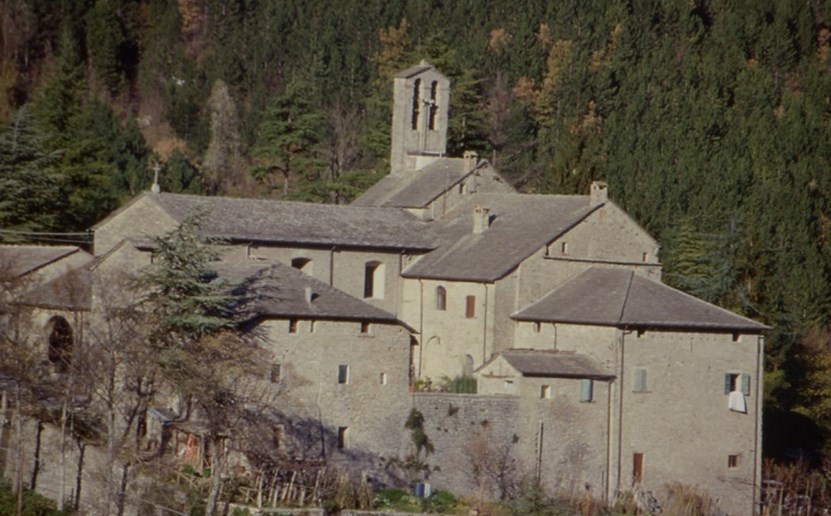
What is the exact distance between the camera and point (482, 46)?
334 ft

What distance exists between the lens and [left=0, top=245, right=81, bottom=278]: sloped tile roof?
49.2 meters

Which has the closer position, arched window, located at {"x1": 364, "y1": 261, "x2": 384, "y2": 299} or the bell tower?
arched window, located at {"x1": 364, "y1": 261, "x2": 384, "y2": 299}

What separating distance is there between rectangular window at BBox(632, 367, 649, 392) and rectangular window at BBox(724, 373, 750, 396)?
2539 millimetres

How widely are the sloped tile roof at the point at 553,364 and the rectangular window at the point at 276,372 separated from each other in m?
6.61

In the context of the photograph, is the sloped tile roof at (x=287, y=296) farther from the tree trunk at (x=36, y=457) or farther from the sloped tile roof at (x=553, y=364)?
the tree trunk at (x=36, y=457)

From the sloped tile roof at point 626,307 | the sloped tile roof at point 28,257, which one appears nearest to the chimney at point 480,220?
the sloped tile roof at point 626,307

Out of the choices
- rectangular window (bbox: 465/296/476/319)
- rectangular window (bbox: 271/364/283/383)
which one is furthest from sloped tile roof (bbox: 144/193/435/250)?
rectangular window (bbox: 271/364/283/383)

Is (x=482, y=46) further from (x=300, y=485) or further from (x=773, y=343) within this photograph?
(x=300, y=485)

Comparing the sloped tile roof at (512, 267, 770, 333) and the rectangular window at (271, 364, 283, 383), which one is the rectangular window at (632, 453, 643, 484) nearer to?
the sloped tile roof at (512, 267, 770, 333)

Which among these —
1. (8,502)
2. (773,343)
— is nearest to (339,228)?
(8,502)

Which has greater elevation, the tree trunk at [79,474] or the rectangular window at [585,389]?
the rectangular window at [585,389]

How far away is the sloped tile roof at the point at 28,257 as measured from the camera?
1938 inches

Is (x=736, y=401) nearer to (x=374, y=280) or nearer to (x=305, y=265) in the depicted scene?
(x=374, y=280)

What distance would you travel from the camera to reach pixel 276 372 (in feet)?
147
